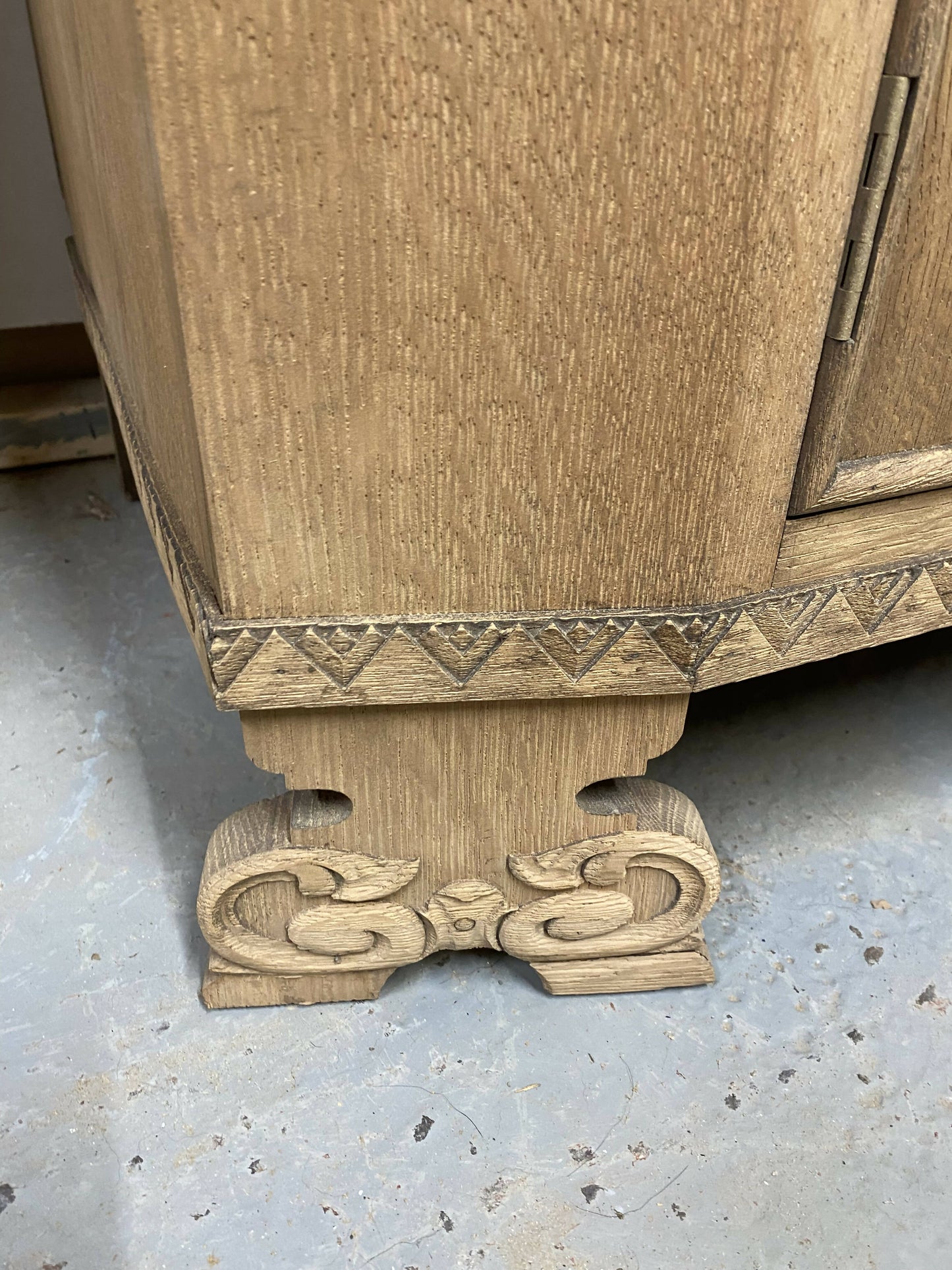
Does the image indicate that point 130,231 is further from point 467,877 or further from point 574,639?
point 467,877

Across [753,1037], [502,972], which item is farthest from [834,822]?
[502,972]

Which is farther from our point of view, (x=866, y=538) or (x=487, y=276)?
(x=866, y=538)

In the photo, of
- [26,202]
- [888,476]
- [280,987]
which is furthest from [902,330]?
[26,202]

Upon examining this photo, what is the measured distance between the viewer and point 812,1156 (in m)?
0.69

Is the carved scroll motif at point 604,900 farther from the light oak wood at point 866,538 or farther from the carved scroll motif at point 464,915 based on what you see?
the light oak wood at point 866,538

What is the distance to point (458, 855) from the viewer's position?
0.72 metres

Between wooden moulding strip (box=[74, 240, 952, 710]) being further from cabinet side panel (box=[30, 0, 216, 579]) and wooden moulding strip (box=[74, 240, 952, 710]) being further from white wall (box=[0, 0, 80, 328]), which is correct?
white wall (box=[0, 0, 80, 328])

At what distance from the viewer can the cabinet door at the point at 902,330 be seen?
0.46 metres

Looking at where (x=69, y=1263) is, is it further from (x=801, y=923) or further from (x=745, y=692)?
(x=745, y=692)

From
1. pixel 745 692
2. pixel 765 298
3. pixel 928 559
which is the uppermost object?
pixel 765 298

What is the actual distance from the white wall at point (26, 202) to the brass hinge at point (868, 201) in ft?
4.40

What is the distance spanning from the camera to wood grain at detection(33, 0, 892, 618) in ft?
1.38

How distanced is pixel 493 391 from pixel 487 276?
0.06 meters

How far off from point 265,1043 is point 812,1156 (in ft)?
1.34
